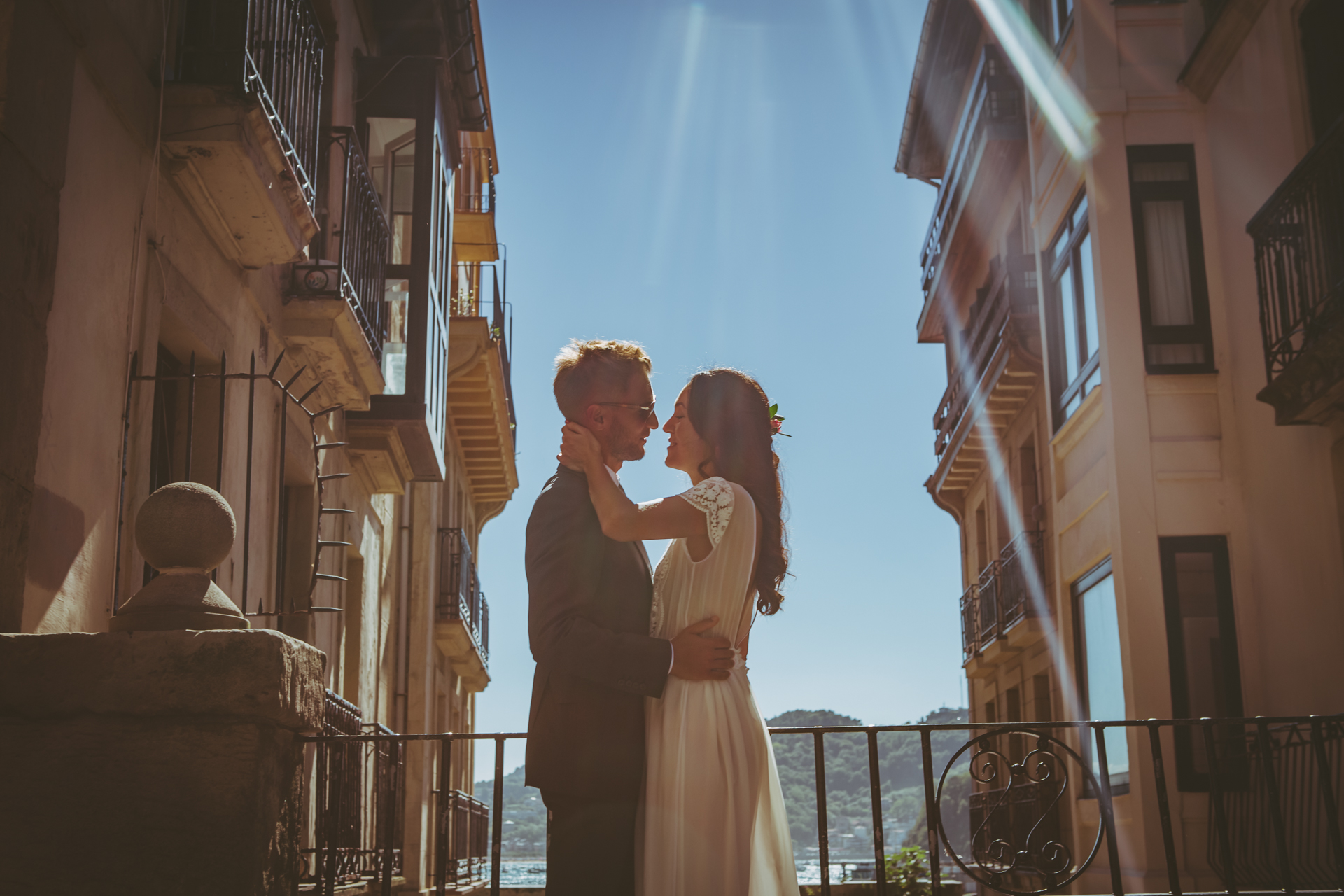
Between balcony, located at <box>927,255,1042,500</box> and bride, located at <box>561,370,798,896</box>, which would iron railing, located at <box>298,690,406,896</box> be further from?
balcony, located at <box>927,255,1042,500</box>

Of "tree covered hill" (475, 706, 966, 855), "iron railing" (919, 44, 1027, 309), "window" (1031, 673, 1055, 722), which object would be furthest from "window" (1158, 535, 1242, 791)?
"tree covered hill" (475, 706, 966, 855)

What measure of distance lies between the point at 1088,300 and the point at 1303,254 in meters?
4.36

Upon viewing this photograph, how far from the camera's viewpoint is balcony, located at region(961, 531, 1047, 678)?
1812 cm

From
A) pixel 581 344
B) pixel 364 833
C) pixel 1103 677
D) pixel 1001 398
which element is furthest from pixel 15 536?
pixel 1001 398

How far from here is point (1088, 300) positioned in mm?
14984

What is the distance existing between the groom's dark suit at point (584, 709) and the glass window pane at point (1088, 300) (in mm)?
11964

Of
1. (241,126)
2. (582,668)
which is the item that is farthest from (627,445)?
(241,126)

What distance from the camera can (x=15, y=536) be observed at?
14.3 ft

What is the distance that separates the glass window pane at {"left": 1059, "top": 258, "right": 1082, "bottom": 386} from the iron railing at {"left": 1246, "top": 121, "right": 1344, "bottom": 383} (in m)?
3.69

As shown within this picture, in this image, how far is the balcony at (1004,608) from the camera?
18125 mm

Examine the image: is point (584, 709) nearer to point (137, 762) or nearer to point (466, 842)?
point (137, 762)

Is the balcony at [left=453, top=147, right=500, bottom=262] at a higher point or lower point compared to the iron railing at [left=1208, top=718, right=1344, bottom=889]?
higher

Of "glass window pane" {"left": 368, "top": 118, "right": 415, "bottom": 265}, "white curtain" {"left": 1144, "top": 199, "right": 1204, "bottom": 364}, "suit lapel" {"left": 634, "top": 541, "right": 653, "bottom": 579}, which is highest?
"glass window pane" {"left": 368, "top": 118, "right": 415, "bottom": 265}

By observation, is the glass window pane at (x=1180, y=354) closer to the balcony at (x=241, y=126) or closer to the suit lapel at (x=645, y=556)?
the balcony at (x=241, y=126)
